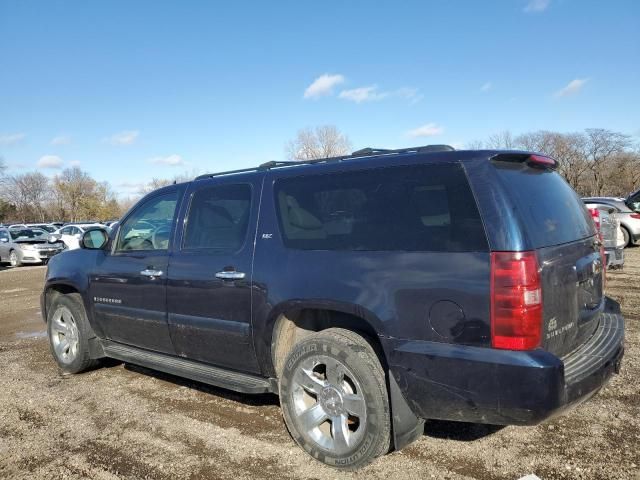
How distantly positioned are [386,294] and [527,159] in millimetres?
1184

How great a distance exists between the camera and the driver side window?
4.44 m

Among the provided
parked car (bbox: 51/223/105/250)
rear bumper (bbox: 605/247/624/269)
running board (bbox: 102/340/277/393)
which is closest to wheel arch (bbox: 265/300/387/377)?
running board (bbox: 102/340/277/393)

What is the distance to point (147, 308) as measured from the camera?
14.4 feet

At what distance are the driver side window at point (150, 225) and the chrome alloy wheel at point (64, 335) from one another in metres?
1.15

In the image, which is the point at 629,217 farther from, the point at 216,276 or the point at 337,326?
the point at 216,276

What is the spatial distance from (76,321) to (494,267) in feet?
14.3

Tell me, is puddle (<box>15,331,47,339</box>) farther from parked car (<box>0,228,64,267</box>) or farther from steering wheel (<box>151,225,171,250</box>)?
parked car (<box>0,228,64,267</box>)

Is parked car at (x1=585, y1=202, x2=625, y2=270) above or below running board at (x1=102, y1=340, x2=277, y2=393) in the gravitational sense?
above

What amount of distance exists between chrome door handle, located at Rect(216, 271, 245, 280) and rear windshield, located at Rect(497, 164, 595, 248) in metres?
1.88

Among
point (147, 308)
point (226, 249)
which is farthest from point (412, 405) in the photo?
point (147, 308)

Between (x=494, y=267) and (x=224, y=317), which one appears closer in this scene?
(x=494, y=267)

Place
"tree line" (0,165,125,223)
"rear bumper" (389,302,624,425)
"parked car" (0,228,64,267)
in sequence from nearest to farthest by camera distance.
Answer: "rear bumper" (389,302,624,425) < "parked car" (0,228,64,267) < "tree line" (0,165,125,223)

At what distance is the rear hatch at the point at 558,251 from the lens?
2697 millimetres

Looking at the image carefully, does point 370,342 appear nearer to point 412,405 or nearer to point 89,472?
point 412,405
